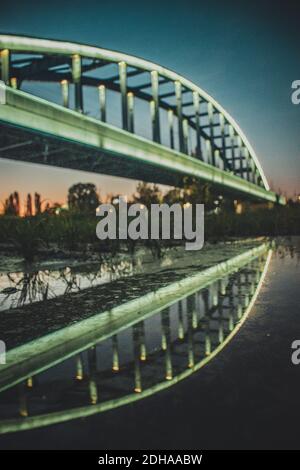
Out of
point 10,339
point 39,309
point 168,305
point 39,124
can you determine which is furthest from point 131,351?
point 39,124

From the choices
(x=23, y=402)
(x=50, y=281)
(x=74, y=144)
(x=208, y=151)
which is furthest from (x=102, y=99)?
(x=23, y=402)

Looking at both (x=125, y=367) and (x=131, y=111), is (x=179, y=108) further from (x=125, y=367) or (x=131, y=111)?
(x=125, y=367)

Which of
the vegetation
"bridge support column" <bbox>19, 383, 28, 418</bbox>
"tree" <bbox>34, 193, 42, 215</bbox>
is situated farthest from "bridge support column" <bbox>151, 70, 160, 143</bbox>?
"bridge support column" <bbox>19, 383, 28, 418</bbox>

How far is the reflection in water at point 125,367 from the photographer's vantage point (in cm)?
141

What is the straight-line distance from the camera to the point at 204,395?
1.44 meters

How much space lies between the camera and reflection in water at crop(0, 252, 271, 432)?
1.41m

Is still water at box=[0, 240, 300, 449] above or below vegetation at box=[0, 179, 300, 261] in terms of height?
below

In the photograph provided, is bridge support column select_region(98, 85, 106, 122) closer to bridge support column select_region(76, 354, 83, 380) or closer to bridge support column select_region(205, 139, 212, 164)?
bridge support column select_region(205, 139, 212, 164)

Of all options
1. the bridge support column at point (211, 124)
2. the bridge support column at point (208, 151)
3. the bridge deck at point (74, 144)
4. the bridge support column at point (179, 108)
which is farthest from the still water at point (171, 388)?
the bridge support column at point (208, 151)

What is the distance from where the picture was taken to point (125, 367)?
70.2 inches

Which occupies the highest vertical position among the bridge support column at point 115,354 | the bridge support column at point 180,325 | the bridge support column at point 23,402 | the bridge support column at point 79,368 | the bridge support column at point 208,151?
the bridge support column at point 208,151

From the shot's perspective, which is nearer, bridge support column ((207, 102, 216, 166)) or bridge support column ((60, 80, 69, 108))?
bridge support column ((60, 80, 69, 108))

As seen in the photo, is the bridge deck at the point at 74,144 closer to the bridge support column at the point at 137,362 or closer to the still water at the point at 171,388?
the bridge support column at the point at 137,362

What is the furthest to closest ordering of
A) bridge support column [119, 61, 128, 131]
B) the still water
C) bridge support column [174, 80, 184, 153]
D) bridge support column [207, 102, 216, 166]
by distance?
bridge support column [207, 102, 216, 166] < bridge support column [174, 80, 184, 153] < bridge support column [119, 61, 128, 131] < the still water
